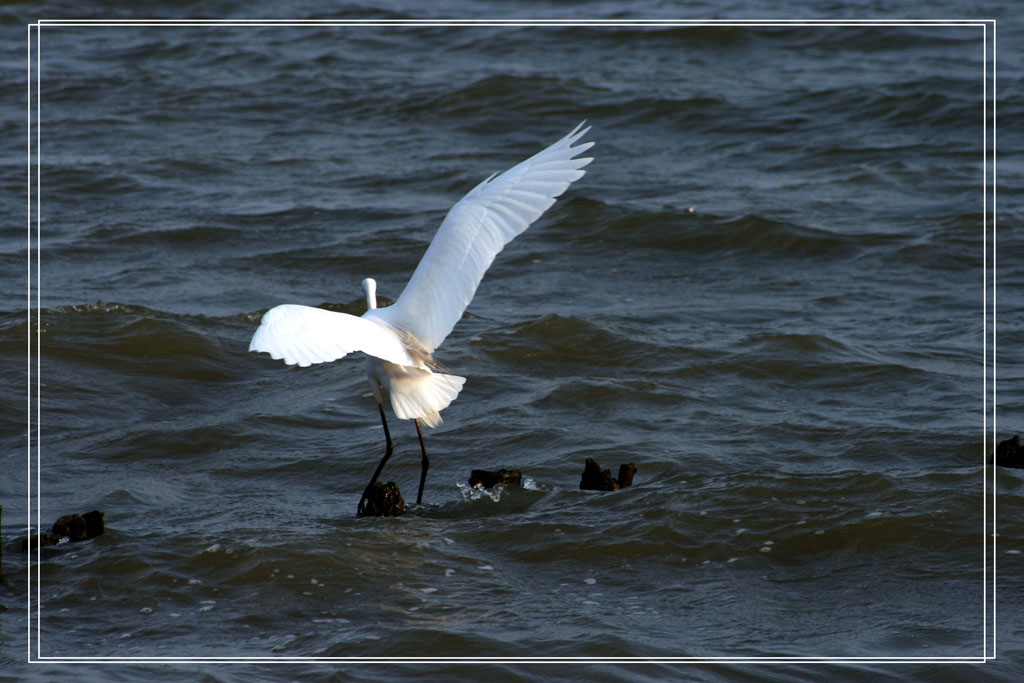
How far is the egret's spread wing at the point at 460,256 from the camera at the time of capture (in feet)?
17.1

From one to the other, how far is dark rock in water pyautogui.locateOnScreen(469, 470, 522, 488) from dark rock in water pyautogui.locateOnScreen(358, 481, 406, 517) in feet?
1.09

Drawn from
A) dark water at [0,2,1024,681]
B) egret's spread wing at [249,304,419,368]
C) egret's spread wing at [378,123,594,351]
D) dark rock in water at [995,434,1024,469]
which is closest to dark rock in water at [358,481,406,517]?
dark water at [0,2,1024,681]

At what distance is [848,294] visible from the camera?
846cm

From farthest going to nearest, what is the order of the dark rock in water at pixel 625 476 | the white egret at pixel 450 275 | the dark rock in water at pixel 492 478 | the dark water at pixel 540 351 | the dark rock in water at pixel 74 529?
the dark rock in water at pixel 625 476 < the dark rock in water at pixel 492 478 < the white egret at pixel 450 275 < the dark rock in water at pixel 74 529 < the dark water at pixel 540 351

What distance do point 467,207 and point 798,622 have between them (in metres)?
2.05

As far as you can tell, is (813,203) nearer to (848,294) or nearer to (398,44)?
(848,294)

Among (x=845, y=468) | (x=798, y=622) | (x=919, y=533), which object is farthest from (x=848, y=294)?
(x=798, y=622)

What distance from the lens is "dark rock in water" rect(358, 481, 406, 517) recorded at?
525 cm

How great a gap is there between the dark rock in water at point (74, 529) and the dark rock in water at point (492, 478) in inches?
57.6

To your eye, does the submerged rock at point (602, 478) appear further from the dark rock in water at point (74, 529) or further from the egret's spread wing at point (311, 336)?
the dark rock in water at point (74, 529)

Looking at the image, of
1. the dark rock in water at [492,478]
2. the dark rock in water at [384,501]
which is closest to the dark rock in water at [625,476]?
the dark rock in water at [492,478]

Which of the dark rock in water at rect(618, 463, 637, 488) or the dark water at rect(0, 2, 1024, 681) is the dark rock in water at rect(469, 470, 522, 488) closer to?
the dark water at rect(0, 2, 1024, 681)

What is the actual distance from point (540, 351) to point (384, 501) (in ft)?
7.98

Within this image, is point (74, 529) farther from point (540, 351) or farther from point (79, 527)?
point (540, 351)
